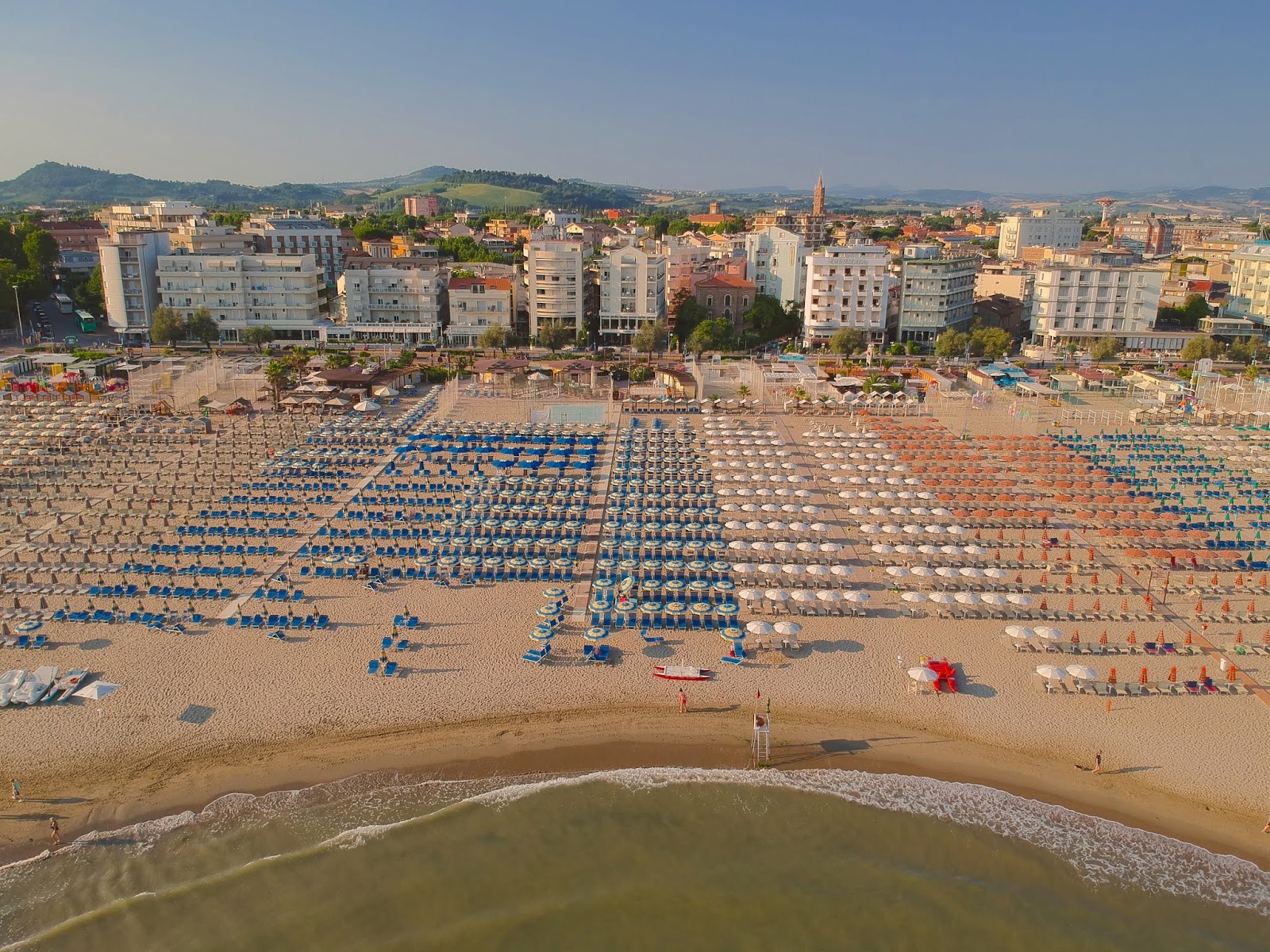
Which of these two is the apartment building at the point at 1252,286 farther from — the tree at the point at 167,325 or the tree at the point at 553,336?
the tree at the point at 167,325

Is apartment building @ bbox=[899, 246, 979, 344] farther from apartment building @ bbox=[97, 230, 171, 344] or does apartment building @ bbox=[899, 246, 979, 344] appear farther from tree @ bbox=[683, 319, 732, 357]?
apartment building @ bbox=[97, 230, 171, 344]

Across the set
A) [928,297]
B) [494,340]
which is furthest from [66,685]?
[928,297]

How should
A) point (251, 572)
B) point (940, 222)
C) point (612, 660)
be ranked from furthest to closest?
point (940, 222) → point (251, 572) → point (612, 660)

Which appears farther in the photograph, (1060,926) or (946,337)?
(946,337)

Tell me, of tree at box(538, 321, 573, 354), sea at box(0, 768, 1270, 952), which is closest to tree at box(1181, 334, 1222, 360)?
tree at box(538, 321, 573, 354)

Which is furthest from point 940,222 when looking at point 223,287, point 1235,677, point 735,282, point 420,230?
point 1235,677

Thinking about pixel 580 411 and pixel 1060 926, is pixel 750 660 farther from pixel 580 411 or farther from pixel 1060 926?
pixel 580 411

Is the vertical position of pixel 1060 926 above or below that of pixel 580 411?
below

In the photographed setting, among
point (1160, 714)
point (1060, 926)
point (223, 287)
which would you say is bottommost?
point (1060, 926)
